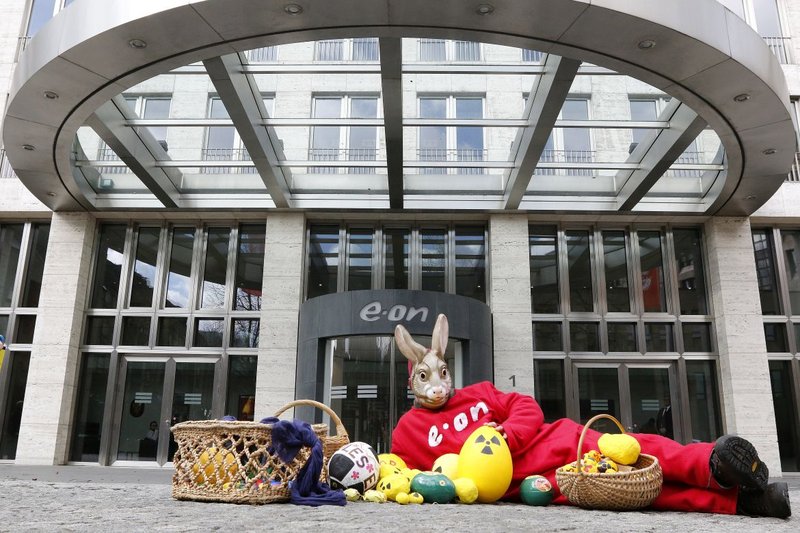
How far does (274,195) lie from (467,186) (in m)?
3.91

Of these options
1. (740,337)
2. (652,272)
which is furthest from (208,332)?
(740,337)

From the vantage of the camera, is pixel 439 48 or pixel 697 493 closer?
pixel 697 493

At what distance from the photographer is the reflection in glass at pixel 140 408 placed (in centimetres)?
1282

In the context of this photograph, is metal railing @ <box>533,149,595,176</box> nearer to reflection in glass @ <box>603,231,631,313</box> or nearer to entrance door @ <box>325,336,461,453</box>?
reflection in glass @ <box>603,231,631,313</box>

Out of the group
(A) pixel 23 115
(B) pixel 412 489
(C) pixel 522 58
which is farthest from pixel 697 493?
(A) pixel 23 115

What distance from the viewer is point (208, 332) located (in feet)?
44.0

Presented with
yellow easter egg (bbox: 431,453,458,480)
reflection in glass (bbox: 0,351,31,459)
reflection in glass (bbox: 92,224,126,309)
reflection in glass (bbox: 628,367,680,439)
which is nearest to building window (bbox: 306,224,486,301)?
reflection in glass (bbox: 628,367,680,439)

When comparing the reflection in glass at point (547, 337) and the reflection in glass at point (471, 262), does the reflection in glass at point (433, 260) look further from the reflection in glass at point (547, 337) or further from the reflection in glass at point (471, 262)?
the reflection in glass at point (547, 337)

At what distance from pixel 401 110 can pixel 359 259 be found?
4.65m

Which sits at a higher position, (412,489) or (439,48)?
(439,48)

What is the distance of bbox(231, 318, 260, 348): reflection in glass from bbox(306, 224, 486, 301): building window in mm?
1331

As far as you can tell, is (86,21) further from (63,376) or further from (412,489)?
(63,376)

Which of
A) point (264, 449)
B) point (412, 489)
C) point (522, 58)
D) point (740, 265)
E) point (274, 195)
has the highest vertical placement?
point (522, 58)

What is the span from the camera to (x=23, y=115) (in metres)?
9.36
